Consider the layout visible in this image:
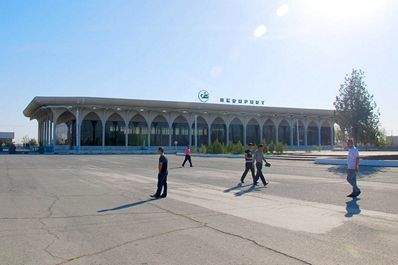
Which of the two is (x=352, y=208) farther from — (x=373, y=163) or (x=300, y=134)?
(x=300, y=134)

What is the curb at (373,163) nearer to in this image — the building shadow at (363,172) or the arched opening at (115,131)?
the building shadow at (363,172)

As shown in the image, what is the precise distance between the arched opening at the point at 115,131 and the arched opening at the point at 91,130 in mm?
1498

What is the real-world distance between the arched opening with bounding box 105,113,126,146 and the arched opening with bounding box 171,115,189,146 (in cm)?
1014

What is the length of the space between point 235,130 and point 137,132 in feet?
69.9

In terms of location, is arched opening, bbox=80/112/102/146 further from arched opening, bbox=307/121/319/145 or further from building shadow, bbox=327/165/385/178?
building shadow, bbox=327/165/385/178

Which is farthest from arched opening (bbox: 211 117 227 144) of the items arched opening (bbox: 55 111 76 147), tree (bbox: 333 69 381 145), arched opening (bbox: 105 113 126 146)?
tree (bbox: 333 69 381 145)

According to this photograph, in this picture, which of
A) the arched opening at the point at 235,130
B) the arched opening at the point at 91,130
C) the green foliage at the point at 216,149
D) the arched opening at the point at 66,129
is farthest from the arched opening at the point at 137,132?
the green foliage at the point at 216,149

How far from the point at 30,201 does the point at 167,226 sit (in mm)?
5636

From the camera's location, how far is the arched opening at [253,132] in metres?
87.3

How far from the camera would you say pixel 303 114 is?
84688mm

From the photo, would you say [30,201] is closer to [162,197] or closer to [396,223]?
[162,197]

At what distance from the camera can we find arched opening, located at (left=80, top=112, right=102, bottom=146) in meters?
74.2

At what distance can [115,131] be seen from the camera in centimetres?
7700

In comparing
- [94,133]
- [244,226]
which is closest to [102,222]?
[244,226]
